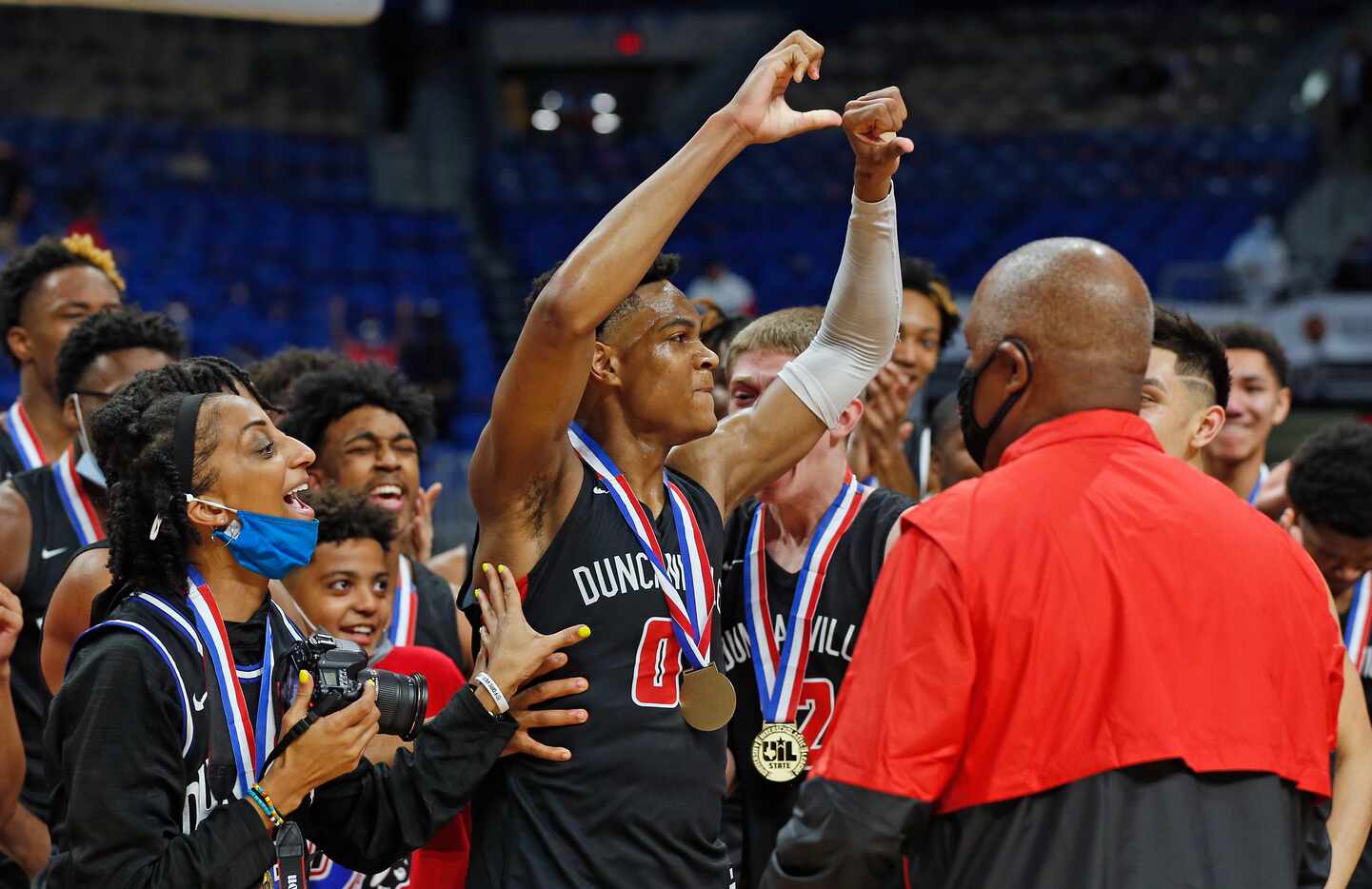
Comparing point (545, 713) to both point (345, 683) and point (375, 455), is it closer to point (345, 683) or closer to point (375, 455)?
point (345, 683)

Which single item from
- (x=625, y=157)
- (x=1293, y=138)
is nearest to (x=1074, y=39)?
(x=1293, y=138)

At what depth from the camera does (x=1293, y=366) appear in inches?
523

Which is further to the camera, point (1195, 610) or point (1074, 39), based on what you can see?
point (1074, 39)

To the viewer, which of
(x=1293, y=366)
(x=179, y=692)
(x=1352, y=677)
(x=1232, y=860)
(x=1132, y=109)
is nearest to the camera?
(x=1232, y=860)

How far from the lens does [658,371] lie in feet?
11.3

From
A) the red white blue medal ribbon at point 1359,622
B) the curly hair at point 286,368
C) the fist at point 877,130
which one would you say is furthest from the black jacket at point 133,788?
the red white blue medal ribbon at point 1359,622

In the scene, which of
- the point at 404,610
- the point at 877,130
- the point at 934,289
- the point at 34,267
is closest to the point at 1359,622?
the point at 934,289

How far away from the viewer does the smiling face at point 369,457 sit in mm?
4750

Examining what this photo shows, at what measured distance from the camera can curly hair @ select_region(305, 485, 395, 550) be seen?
13.9ft

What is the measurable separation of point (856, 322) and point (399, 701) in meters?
1.46

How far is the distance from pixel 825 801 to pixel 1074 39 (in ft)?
67.8

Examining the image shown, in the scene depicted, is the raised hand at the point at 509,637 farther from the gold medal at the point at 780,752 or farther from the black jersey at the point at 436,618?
the black jersey at the point at 436,618

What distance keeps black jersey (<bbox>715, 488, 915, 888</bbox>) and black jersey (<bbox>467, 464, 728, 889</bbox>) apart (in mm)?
578

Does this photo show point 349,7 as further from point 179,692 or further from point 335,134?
point 335,134
